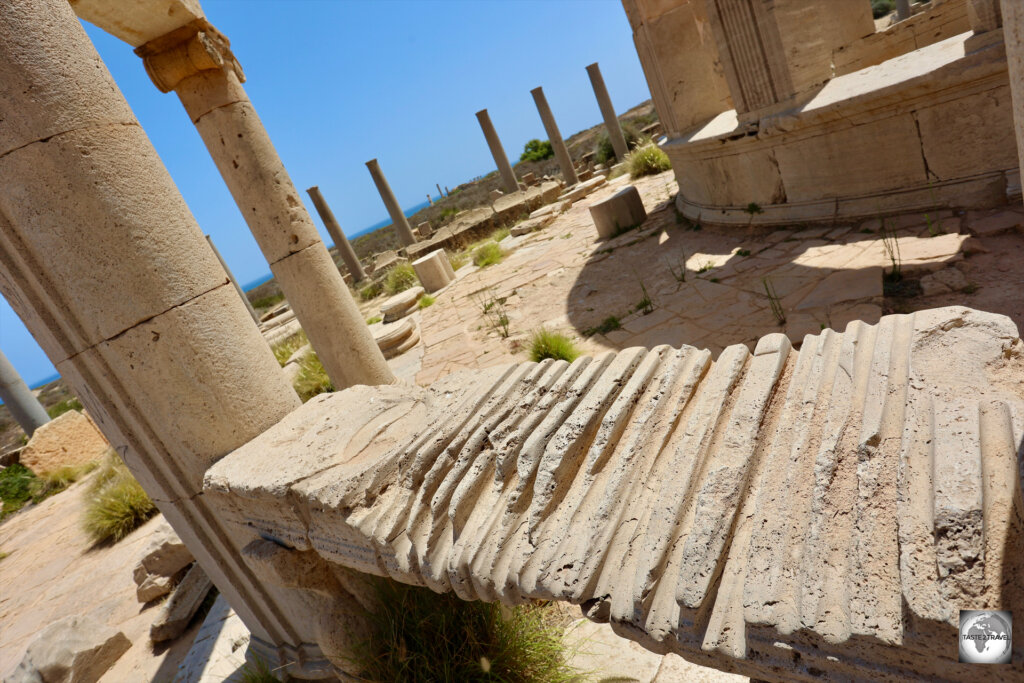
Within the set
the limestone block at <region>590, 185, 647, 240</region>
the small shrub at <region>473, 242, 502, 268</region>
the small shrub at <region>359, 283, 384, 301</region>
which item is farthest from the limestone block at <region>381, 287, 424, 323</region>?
the small shrub at <region>359, 283, 384, 301</region>

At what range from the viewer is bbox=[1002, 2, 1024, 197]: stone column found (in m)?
0.89

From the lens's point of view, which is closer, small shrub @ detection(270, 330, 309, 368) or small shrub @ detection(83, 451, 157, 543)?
small shrub @ detection(83, 451, 157, 543)

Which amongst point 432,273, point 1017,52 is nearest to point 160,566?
point 1017,52

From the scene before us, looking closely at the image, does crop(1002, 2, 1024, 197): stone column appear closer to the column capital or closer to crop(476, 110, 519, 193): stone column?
the column capital

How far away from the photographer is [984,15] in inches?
164

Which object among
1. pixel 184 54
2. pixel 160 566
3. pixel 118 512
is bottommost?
pixel 160 566

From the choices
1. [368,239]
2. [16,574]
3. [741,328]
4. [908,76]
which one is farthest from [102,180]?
[368,239]

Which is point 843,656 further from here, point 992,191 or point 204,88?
point 204,88

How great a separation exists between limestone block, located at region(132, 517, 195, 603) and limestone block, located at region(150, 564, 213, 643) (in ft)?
0.85

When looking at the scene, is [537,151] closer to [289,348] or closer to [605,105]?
[605,105]

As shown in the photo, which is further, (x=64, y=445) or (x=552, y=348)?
(x=64, y=445)

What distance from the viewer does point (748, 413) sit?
4.64 ft

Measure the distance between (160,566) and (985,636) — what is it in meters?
5.45

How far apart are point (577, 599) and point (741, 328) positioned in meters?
3.33
